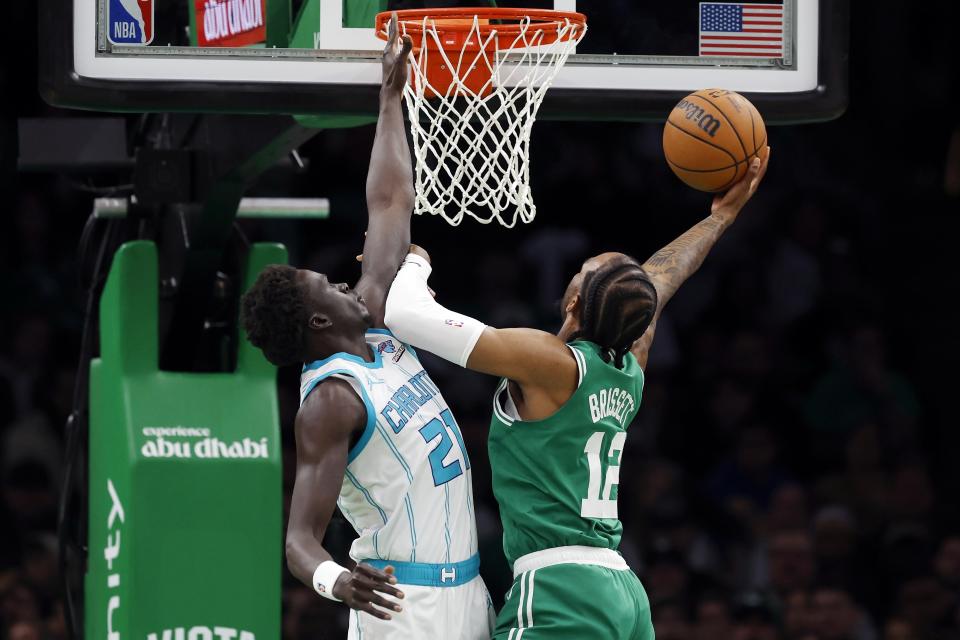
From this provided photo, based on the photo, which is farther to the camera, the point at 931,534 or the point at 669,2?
the point at 931,534

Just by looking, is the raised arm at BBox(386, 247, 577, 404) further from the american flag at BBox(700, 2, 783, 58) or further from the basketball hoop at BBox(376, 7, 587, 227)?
the american flag at BBox(700, 2, 783, 58)

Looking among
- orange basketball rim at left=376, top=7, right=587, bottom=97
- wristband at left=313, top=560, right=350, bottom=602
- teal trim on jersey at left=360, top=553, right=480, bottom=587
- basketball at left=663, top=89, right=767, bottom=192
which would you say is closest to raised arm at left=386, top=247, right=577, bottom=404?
teal trim on jersey at left=360, top=553, right=480, bottom=587

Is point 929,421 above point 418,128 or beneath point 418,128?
beneath

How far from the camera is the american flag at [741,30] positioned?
5.10 meters

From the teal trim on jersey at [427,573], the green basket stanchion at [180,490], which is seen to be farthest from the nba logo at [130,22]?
the teal trim on jersey at [427,573]

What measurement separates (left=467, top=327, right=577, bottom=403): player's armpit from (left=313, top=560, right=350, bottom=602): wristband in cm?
62

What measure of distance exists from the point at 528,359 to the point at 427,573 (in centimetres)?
59

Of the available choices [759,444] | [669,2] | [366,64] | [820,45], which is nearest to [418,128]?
[366,64]

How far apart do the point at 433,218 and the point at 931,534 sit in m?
3.16

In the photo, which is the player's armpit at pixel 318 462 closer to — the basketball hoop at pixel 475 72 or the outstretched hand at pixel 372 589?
the outstretched hand at pixel 372 589

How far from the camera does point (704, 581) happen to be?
8.34 m

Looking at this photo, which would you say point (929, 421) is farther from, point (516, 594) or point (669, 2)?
point (516, 594)

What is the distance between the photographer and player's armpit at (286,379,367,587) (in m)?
4.00

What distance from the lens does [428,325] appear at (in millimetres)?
4160
